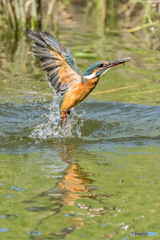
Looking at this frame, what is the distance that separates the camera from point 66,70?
4.51m

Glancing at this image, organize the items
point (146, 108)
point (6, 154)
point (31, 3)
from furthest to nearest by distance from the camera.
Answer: point (31, 3) < point (146, 108) < point (6, 154)

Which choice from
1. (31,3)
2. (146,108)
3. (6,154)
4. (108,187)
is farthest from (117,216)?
(31,3)

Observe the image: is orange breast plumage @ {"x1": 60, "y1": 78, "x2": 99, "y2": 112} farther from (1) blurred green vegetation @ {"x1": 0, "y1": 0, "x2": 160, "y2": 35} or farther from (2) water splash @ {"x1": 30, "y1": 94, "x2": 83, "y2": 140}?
(1) blurred green vegetation @ {"x1": 0, "y1": 0, "x2": 160, "y2": 35}

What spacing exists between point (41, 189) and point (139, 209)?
80cm

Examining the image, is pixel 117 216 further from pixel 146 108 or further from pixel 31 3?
pixel 31 3

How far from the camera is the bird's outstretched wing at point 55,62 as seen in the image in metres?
4.28

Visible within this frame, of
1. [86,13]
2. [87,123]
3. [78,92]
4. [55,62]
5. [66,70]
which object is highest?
[86,13]

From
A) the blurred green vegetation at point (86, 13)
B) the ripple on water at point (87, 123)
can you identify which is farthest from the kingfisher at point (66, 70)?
the blurred green vegetation at point (86, 13)

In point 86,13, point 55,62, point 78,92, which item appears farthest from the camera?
point 86,13

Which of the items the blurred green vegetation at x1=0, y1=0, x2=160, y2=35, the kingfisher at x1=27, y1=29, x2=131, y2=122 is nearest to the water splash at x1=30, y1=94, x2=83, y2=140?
the kingfisher at x1=27, y1=29, x2=131, y2=122

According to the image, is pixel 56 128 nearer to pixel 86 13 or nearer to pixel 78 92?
pixel 78 92

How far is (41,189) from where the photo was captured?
319 centimetres

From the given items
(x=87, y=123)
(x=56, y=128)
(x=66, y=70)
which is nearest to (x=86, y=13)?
(x=87, y=123)

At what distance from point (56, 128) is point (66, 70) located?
3.20 ft
